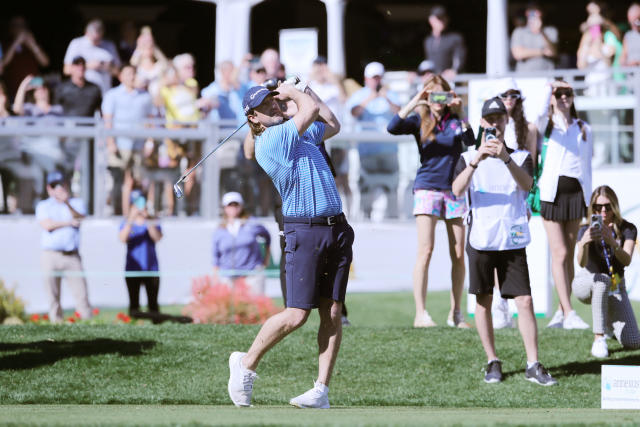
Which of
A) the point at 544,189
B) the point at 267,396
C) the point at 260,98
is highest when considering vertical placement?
the point at 260,98

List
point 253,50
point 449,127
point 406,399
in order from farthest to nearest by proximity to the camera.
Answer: point 253,50 < point 449,127 < point 406,399

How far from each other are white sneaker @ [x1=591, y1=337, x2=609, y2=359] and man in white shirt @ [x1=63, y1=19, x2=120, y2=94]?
9609mm

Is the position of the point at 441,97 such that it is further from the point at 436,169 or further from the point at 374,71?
the point at 374,71

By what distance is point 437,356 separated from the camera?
33.2 ft

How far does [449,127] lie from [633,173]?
4.39 meters

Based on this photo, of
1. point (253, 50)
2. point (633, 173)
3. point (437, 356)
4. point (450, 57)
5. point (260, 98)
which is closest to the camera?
point (260, 98)

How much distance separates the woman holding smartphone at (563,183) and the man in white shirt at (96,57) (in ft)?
27.3

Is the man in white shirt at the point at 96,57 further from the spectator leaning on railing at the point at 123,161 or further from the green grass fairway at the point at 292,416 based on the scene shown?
the green grass fairway at the point at 292,416

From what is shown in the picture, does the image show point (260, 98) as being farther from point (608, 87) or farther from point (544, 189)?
point (608, 87)

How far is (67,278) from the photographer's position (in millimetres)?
14523

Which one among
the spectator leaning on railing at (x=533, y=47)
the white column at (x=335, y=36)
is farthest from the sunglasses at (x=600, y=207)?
the white column at (x=335, y=36)

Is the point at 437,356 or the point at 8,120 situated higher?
the point at 8,120

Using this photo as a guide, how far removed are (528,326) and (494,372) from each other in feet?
1.43

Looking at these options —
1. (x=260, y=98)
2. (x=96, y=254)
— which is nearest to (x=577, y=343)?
(x=260, y=98)
